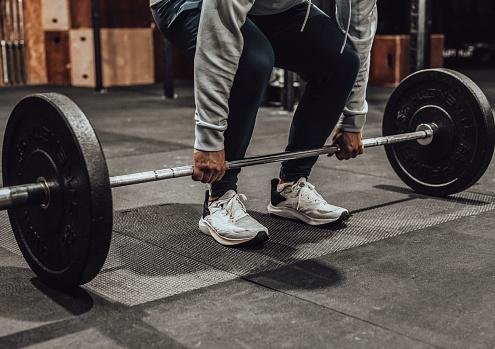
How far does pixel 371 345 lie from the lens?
1.05m

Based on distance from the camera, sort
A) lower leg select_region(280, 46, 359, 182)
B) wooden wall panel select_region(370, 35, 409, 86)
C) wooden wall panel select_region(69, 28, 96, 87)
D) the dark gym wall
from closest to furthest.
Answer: lower leg select_region(280, 46, 359, 182) → wooden wall panel select_region(370, 35, 409, 86) → wooden wall panel select_region(69, 28, 96, 87) → the dark gym wall

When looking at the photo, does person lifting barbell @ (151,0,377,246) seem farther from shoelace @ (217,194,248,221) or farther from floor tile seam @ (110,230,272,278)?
floor tile seam @ (110,230,272,278)

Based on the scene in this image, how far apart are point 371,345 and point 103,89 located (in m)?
5.08

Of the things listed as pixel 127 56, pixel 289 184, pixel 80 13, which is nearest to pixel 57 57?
pixel 80 13

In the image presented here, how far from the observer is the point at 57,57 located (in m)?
6.45

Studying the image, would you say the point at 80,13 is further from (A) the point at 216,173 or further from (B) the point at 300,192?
(A) the point at 216,173

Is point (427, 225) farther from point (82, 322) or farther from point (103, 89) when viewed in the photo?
point (103, 89)

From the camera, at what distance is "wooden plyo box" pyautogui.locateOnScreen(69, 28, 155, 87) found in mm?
6141

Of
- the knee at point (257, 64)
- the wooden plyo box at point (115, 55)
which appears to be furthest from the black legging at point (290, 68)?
the wooden plyo box at point (115, 55)

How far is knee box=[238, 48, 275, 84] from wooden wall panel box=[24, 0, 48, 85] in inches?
214

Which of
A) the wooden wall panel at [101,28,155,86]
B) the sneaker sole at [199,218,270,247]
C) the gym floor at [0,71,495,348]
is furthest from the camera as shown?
the wooden wall panel at [101,28,155,86]

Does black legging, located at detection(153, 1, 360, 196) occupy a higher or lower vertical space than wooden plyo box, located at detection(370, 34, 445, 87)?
higher

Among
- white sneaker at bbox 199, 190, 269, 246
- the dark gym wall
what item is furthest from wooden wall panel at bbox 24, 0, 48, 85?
white sneaker at bbox 199, 190, 269, 246

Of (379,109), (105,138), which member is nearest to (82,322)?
(105,138)
